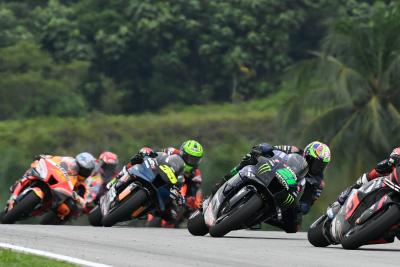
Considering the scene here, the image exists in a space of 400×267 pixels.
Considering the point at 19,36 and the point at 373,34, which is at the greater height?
the point at 373,34

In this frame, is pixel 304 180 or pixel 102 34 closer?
pixel 304 180

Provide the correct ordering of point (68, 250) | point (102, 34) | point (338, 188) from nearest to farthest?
point (68, 250), point (338, 188), point (102, 34)

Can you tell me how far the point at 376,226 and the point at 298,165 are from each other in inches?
116

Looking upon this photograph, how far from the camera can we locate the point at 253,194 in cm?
Answer: 1616

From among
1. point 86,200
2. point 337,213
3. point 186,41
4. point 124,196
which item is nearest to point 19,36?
point 186,41

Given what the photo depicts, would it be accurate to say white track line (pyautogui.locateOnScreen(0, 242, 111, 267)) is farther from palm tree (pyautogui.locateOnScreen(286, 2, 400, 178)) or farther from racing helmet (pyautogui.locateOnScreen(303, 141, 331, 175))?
palm tree (pyautogui.locateOnScreen(286, 2, 400, 178))

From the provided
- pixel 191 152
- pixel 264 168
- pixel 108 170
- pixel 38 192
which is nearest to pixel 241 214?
pixel 264 168

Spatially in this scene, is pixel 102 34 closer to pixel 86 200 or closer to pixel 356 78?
pixel 356 78

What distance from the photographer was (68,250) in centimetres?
1318

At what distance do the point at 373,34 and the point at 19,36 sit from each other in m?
28.9

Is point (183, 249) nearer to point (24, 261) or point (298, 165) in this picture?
point (24, 261)

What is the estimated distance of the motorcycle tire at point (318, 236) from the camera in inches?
599

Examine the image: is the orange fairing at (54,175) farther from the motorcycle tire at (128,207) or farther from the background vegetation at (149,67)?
the background vegetation at (149,67)

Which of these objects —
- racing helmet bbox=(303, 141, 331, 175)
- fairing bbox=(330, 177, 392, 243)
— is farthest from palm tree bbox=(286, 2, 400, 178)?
fairing bbox=(330, 177, 392, 243)
